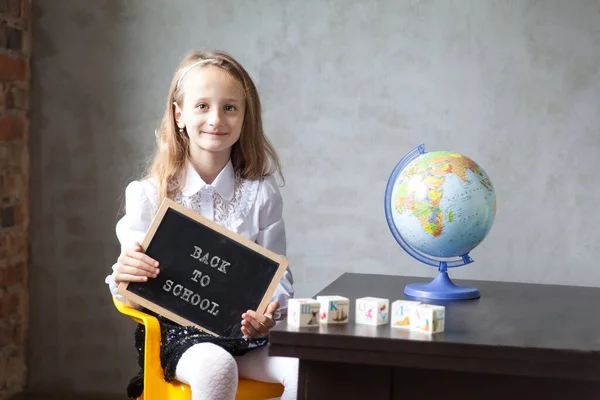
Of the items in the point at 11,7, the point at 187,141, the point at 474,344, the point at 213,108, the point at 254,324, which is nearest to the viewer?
the point at 474,344

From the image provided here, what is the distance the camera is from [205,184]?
252cm

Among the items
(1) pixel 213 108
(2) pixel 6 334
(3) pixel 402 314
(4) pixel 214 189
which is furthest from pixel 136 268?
(2) pixel 6 334

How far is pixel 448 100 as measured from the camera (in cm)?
338

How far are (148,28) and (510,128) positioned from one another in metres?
1.51

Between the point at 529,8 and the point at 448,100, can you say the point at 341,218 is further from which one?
the point at 529,8

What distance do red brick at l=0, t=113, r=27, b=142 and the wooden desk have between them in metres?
2.14

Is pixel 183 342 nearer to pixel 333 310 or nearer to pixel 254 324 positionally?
pixel 254 324

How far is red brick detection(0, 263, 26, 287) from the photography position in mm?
3447

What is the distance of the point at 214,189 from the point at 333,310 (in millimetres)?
941

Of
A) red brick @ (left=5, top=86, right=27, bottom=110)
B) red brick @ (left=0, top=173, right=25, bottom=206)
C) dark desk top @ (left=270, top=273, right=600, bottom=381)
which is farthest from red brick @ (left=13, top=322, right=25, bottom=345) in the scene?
dark desk top @ (left=270, top=273, right=600, bottom=381)

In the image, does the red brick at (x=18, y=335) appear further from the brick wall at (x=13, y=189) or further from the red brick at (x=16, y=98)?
the red brick at (x=16, y=98)

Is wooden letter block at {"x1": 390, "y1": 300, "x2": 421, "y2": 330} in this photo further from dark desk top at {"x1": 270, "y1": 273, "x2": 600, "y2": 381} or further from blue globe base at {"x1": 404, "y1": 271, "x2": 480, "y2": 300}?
blue globe base at {"x1": 404, "y1": 271, "x2": 480, "y2": 300}

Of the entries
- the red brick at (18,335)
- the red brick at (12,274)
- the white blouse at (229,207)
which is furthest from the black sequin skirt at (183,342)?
the red brick at (18,335)

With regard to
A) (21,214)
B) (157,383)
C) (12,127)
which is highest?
(12,127)
